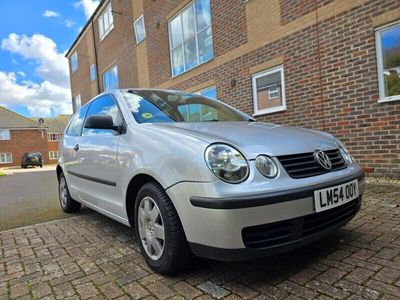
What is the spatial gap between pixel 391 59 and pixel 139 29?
11.0 m

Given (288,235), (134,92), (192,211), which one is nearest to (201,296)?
(192,211)

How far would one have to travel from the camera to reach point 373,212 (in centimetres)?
359

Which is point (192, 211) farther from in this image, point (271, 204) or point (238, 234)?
point (271, 204)

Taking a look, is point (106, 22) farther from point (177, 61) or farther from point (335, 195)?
point (335, 195)

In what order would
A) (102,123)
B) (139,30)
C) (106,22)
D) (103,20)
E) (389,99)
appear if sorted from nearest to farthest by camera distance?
(102,123) < (389,99) < (139,30) < (106,22) < (103,20)

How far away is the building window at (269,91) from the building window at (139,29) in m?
7.36

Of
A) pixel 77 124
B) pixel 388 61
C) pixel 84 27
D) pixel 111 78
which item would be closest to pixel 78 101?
pixel 84 27

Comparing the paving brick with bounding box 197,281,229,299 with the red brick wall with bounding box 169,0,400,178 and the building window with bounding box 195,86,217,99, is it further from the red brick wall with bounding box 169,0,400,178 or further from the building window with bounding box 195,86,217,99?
the building window with bounding box 195,86,217,99

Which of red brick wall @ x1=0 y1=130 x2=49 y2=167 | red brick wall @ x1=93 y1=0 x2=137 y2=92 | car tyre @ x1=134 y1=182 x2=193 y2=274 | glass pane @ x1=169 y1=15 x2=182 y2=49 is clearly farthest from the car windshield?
red brick wall @ x1=0 y1=130 x2=49 y2=167

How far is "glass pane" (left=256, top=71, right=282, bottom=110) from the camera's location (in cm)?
743

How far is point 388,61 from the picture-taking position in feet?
17.8

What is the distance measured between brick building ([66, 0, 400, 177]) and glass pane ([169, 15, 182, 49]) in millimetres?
33

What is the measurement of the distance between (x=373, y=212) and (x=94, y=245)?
9.82ft

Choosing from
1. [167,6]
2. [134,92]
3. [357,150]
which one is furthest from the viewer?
[167,6]
